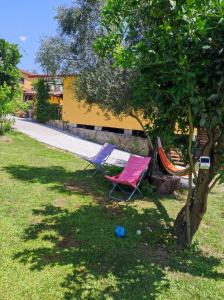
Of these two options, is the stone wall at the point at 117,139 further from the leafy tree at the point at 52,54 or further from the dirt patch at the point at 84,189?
the dirt patch at the point at 84,189

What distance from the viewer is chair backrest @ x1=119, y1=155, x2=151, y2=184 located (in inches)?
326

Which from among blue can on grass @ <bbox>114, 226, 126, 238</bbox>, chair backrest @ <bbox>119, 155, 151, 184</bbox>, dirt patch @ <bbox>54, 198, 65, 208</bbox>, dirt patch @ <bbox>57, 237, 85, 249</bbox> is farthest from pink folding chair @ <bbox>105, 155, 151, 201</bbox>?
dirt patch @ <bbox>57, 237, 85, 249</bbox>

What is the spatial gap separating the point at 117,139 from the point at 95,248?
42.6ft

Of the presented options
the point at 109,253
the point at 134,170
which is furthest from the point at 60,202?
the point at 109,253

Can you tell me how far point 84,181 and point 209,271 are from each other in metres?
5.21

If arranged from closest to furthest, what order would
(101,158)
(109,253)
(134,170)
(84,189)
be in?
(109,253)
(134,170)
(84,189)
(101,158)

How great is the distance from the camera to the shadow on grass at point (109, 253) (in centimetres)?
445

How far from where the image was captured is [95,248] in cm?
543

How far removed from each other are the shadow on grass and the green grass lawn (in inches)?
0.5

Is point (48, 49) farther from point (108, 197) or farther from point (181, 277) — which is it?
point (181, 277)

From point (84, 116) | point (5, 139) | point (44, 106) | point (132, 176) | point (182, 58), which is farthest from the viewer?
point (44, 106)

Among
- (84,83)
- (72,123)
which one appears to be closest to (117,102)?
(84,83)

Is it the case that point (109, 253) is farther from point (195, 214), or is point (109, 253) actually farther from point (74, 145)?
point (74, 145)

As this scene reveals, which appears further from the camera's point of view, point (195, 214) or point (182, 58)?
point (195, 214)
